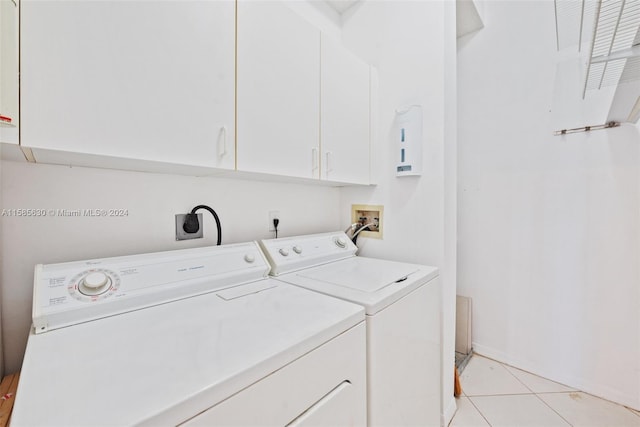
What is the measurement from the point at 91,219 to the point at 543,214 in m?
2.51

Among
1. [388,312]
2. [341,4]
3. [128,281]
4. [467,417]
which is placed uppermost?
[341,4]

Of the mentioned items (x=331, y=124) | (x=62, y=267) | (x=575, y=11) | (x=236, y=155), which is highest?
(x=575, y=11)

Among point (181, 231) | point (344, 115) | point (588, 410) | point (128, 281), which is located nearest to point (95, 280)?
point (128, 281)

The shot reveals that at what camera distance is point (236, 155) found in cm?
107

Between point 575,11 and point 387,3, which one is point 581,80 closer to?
point 575,11

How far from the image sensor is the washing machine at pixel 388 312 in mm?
923

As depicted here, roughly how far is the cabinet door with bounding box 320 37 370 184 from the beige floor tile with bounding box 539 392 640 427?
69.3 inches

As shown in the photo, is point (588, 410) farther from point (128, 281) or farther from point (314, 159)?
point (128, 281)

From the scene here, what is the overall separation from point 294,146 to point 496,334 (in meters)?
2.07

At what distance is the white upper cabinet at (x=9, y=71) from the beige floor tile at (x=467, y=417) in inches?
87.0

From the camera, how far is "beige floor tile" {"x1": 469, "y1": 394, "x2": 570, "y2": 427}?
1.51 meters

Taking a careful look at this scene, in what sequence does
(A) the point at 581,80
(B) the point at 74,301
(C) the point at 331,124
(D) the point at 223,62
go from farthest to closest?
(A) the point at 581,80
(C) the point at 331,124
(D) the point at 223,62
(B) the point at 74,301

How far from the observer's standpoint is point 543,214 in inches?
73.2

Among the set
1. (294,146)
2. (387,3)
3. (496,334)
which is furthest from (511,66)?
(496,334)
